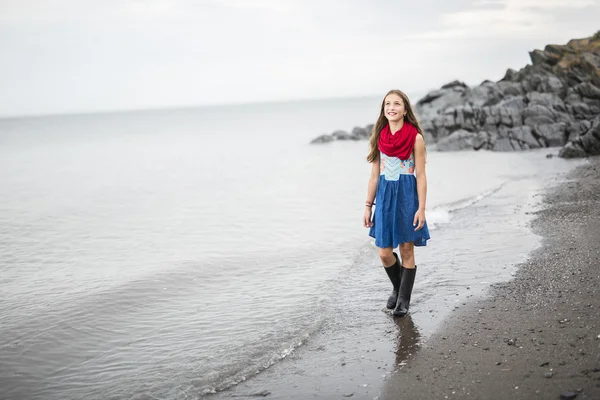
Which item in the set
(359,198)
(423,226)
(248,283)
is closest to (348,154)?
(359,198)

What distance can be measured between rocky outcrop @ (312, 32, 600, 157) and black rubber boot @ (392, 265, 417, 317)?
19.0 meters

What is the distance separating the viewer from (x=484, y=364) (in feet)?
15.6

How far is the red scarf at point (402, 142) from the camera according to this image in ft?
19.6

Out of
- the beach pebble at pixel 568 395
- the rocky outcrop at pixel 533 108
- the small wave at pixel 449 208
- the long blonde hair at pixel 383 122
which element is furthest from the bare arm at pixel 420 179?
the rocky outcrop at pixel 533 108

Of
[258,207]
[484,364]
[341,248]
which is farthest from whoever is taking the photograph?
[258,207]

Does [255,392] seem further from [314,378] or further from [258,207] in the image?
[258,207]

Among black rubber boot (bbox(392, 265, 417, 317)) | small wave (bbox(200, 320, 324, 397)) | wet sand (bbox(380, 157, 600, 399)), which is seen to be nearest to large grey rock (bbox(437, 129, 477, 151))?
wet sand (bbox(380, 157, 600, 399))

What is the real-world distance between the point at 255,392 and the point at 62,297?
15.7 ft

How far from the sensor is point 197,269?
9734 millimetres

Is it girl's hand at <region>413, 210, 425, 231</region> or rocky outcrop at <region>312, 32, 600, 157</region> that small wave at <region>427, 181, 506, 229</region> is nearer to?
girl's hand at <region>413, 210, 425, 231</region>

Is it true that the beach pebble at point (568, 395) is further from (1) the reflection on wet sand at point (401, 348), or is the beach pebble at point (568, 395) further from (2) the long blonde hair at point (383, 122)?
(2) the long blonde hair at point (383, 122)

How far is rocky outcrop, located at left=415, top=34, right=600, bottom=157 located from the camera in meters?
29.9

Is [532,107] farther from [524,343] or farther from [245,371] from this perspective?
[245,371]

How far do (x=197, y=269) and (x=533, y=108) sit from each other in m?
28.0
